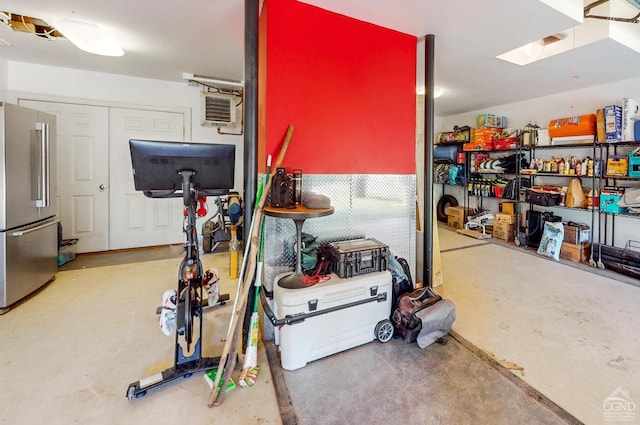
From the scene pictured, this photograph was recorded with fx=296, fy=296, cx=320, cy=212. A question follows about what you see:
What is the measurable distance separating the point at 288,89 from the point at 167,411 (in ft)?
7.57

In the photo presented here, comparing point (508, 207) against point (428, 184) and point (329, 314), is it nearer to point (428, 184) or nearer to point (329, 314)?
point (428, 184)

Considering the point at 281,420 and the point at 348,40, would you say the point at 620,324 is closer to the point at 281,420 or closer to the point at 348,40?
the point at 281,420

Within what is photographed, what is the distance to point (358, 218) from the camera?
2.80 metres

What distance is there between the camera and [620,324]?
8.61 ft

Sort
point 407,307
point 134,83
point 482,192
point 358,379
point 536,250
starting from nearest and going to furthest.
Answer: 1. point 358,379
2. point 407,307
3. point 134,83
4. point 536,250
5. point 482,192

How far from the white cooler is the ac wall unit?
12.1 feet

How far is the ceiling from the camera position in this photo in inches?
99.6

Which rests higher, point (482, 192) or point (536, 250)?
point (482, 192)

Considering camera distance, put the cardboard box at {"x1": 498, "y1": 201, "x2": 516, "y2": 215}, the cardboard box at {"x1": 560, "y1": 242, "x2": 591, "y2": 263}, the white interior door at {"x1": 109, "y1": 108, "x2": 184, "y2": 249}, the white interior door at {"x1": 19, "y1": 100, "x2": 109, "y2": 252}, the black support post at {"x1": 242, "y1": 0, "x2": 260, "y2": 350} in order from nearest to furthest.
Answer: the black support post at {"x1": 242, "y1": 0, "x2": 260, "y2": 350}
the white interior door at {"x1": 19, "y1": 100, "x2": 109, "y2": 252}
the cardboard box at {"x1": 560, "y1": 242, "x2": 591, "y2": 263}
the white interior door at {"x1": 109, "y1": 108, "x2": 184, "y2": 249}
the cardboard box at {"x1": 498, "y1": 201, "x2": 516, "y2": 215}

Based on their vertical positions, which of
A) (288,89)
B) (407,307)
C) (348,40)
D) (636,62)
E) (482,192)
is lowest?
(407,307)

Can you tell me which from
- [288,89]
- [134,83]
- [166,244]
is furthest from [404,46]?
[166,244]

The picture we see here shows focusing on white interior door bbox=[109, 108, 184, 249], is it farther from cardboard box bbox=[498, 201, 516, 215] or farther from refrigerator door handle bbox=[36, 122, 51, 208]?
cardboard box bbox=[498, 201, 516, 215]

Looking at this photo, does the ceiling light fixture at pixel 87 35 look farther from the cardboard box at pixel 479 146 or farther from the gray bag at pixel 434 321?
the cardboard box at pixel 479 146

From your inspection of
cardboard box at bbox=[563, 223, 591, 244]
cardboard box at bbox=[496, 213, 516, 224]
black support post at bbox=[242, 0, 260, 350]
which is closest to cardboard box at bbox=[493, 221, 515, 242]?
cardboard box at bbox=[496, 213, 516, 224]
